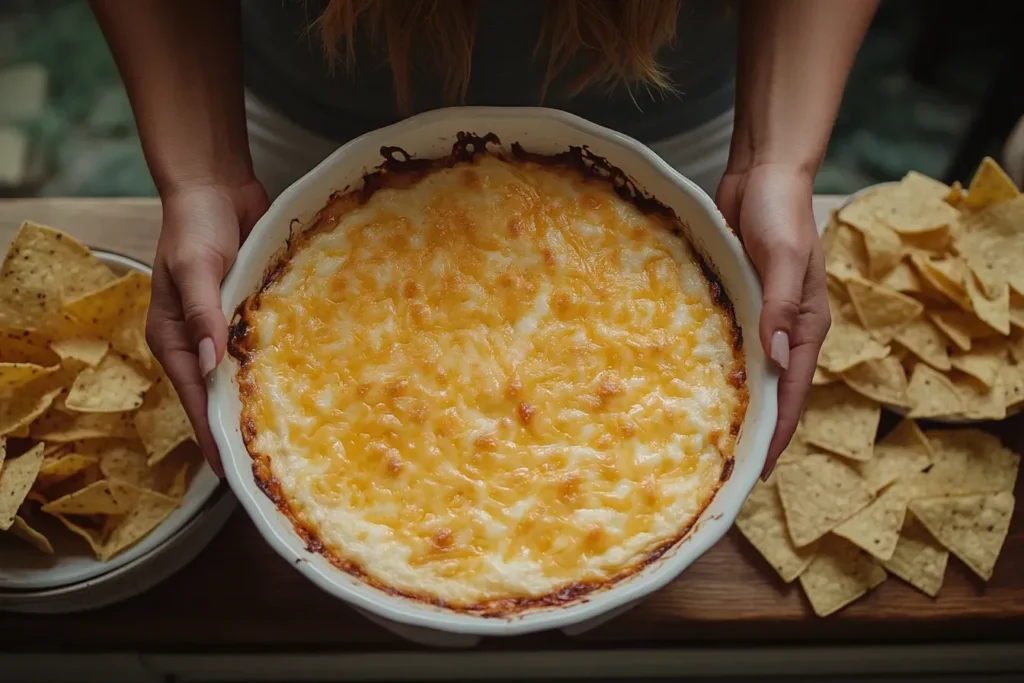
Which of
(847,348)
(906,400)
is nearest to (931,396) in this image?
(906,400)

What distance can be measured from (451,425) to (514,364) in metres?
0.10

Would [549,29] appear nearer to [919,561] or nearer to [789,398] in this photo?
[789,398]

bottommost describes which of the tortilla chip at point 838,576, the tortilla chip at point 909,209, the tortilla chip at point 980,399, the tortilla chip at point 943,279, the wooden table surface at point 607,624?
the wooden table surface at point 607,624

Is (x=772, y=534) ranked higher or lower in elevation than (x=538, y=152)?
lower

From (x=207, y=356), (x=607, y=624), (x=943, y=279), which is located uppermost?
(x=207, y=356)

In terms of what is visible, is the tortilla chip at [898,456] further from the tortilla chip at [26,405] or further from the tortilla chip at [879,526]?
the tortilla chip at [26,405]

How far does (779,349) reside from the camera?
934 mm

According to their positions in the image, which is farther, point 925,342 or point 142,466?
point 925,342

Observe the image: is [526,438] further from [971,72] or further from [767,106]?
[971,72]

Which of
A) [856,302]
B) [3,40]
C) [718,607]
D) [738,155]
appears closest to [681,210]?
[738,155]

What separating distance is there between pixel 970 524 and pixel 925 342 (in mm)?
277

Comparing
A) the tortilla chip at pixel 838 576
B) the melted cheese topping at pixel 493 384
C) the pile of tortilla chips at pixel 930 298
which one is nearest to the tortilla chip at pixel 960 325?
the pile of tortilla chips at pixel 930 298

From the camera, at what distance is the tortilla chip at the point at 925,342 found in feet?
4.49

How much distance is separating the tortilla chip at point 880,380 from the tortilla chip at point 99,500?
3.29 feet
